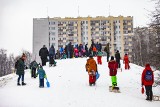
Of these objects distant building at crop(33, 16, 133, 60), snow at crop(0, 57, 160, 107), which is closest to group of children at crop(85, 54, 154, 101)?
snow at crop(0, 57, 160, 107)

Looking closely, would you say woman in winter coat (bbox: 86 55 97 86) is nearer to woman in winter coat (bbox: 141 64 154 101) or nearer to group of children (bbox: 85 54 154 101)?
group of children (bbox: 85 54 154 101)

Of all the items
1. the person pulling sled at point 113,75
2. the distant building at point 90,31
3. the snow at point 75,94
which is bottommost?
the snow at point 75,94

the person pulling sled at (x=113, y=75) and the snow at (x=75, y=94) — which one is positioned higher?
the person pulling sled at (x=113, y=75)

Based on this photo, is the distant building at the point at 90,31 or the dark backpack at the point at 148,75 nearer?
the dark backpack at the point at 148,75

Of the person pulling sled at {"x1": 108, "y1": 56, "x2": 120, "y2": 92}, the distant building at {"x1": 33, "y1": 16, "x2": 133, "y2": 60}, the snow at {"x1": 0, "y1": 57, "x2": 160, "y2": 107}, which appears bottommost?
the snow at {"x1": 0, "y1": 57, "x2": 160, "y2": 107}

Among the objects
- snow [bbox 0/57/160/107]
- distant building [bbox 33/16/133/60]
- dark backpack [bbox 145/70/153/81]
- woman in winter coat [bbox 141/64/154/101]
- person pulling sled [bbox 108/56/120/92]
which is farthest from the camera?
distant building [bbox 33/16/133/60]

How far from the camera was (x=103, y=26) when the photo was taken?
356 ft

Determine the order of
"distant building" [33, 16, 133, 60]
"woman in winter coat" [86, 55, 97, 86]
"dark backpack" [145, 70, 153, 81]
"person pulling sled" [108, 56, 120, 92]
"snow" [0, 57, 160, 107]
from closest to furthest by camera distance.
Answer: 1. "snow" [0, 57, 160, 107]
2. "dark backpack" [145, 70, 153, 81]
3. "person pulling sled" [108, 56, 120, 92]
4. "woman in winter coat" [86, 55, 97, 86]
5. "distant building" [33, 16, 133, 60]

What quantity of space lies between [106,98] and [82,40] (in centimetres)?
9355

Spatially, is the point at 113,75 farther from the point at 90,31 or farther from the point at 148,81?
the point at 90,31

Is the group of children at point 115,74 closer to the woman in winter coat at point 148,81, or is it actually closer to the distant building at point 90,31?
the woman in winter coat at point 148,81

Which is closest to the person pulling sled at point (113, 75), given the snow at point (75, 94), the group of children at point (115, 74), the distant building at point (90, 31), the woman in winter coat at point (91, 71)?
the group of children at point (115, 74)

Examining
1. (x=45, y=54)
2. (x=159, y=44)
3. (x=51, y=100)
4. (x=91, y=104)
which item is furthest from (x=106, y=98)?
(x=45, y=54)

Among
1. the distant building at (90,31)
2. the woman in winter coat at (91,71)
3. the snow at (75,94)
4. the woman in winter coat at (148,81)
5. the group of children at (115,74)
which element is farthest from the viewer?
the distant building at (90,31)
